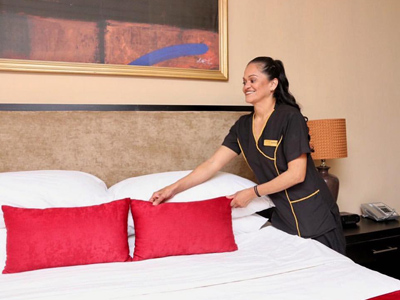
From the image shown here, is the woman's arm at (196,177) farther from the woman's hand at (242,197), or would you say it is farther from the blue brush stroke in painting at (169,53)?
the blue brush stroke in painting at (169,53)

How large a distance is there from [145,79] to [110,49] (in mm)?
264

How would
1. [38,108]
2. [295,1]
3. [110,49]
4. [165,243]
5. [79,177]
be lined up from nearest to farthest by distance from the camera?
[165,243], [79,177], [38,108], [110,49], [295,1]

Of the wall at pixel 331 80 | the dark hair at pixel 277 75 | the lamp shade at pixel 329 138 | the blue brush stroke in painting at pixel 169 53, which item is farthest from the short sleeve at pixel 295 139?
the blue brush stroke in painting at pixel 169 53

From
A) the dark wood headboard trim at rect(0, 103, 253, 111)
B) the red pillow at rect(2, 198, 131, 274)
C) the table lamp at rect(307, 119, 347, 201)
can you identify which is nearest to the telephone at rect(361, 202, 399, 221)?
the table lamp at rect(307, 119, 347, 201)

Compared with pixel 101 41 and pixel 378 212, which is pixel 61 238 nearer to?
pixel 101 41

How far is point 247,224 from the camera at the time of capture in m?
2.01

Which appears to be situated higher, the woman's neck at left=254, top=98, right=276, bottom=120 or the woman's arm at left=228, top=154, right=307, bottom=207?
the woman's neck at left=254, top=98, right=276, bottom=120

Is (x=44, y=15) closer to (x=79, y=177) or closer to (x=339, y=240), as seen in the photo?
(x=79, y=177)

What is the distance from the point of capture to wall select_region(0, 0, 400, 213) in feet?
7.73

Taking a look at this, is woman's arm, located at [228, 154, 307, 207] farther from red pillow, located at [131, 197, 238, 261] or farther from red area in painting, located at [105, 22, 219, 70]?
red area in painting, located at [105, 22, 219, 70]

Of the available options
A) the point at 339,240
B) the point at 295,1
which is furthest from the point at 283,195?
the point at 295,1

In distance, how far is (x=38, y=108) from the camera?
204 centimetres

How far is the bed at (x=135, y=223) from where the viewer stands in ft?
4.44

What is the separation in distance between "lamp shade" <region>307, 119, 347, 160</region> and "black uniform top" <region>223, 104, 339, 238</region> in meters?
0.47
